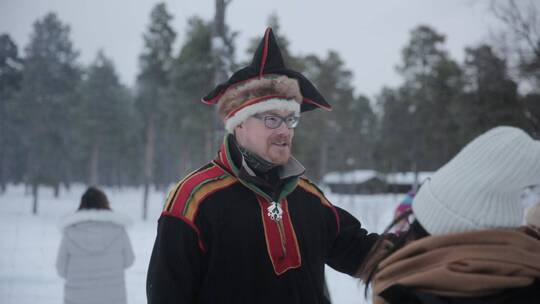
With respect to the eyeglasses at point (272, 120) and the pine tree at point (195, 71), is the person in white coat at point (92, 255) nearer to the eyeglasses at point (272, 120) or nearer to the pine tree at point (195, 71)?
the eyeglasses at point (272, 120)

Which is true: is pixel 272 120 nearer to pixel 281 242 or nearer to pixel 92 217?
pixel 281 242

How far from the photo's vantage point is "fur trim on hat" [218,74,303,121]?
2.42 meters

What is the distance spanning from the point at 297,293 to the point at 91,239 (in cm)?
342

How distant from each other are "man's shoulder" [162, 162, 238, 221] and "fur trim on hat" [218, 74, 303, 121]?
1.29 ft

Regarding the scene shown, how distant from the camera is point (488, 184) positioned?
3.96ft

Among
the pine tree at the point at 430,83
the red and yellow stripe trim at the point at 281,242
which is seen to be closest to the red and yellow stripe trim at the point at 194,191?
the red and yellow stripe trim at the point at 281,242

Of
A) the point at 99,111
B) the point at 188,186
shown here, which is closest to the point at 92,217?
the point at 188,186

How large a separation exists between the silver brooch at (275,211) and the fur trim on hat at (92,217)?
3.22m

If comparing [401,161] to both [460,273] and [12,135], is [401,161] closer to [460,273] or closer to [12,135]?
[12,135]

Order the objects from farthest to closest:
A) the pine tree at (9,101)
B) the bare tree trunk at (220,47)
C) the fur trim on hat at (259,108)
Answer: the pine tree at (9,101) < the bare tree trunk at (220,47) < the fur trim on hat at (259,108)

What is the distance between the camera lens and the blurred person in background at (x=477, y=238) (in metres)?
1.14

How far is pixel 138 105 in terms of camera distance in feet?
126

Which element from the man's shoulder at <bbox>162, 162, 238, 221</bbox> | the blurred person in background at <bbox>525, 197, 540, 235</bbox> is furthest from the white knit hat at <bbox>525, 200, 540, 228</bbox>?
the man's shoulder at <bbox>162, 162, 238, 221</bbox>

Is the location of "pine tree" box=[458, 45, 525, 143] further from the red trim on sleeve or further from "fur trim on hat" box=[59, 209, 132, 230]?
the red trim on sleeve
